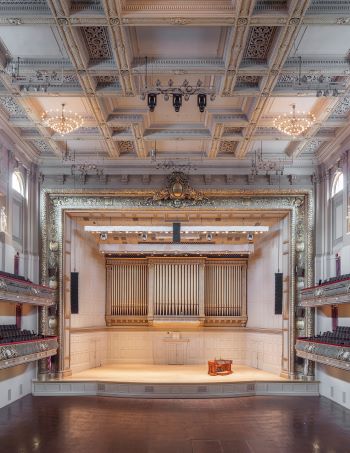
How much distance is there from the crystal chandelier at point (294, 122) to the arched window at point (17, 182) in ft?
23.8

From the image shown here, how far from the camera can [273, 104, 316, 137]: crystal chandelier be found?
1330cm

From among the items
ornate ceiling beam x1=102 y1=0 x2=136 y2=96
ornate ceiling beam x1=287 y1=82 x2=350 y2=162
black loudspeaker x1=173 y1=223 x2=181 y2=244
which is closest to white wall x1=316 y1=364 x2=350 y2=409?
black loudspeaker x1=173 y1=223 x2=181 y2=244

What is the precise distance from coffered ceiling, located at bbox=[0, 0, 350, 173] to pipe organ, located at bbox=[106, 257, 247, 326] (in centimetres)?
788

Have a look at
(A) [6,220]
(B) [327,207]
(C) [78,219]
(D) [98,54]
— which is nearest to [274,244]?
(B) [327,207]

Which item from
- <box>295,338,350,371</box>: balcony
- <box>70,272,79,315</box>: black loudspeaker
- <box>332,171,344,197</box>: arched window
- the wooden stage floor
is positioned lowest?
the wooden stage floor

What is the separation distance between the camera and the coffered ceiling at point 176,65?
934cm

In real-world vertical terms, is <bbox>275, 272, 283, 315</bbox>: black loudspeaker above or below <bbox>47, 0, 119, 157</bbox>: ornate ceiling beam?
below

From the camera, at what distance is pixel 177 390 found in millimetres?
16672

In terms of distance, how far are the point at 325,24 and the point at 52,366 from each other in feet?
41.7

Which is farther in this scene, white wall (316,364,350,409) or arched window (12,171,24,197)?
arched window (12,171,24,197)

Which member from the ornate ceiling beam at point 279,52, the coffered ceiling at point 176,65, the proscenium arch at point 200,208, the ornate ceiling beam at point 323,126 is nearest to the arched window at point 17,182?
the coffered ceiling at point 176,65

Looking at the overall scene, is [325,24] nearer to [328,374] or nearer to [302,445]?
[302,445]

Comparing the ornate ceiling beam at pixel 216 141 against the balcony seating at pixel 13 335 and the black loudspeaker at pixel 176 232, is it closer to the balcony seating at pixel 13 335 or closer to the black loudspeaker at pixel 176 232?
the black loudspeaker at pixel 176 232

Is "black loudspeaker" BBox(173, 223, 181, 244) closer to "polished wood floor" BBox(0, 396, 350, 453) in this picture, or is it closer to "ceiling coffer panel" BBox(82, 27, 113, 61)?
"polished wood floor" BBox(0, 396, 350, 453)
